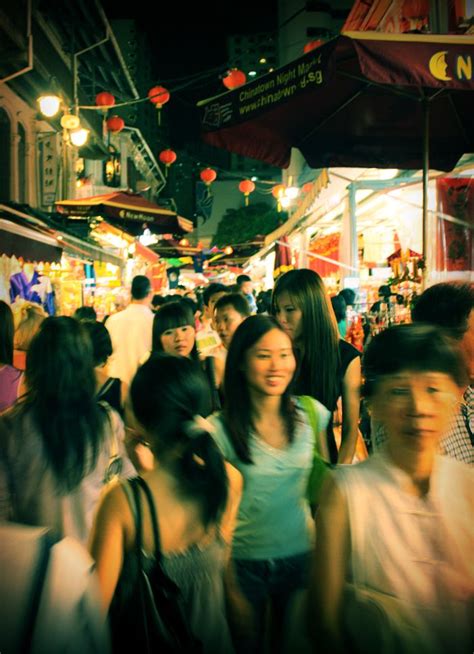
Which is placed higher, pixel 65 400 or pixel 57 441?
pixel 65 400

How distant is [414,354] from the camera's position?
1.77 meters

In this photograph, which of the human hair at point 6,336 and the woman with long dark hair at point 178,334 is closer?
the human hair at point 6,336

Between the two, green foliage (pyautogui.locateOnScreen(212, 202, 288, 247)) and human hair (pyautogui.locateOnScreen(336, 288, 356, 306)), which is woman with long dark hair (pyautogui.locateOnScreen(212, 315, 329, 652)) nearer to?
human hair (pyautogui.locateOnScreen(336, 288, 356, 306))

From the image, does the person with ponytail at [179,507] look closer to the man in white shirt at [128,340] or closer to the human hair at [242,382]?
the human hair at [242,382]

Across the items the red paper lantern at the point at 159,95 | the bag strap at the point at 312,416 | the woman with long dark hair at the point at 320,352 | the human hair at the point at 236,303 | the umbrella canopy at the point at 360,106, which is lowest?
the bag strap at the point at 312,416

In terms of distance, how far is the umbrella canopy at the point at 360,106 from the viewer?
3.79 metres

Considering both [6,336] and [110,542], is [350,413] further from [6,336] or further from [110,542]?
[6,336]

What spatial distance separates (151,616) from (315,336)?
209 cm

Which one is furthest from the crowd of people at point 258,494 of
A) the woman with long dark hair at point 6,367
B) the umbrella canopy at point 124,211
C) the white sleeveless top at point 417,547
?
the umbrella canopy at point 124,211

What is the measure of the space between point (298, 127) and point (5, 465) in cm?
448

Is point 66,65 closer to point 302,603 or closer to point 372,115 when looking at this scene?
point 372,115

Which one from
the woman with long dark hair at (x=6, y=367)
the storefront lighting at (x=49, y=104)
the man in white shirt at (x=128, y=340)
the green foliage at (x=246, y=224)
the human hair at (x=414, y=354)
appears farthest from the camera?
the green foliage at (x=246, y=224)

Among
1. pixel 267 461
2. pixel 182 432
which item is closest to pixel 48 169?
pixel 267 461

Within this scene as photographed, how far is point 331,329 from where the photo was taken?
3.70 m
